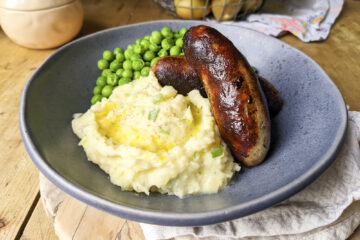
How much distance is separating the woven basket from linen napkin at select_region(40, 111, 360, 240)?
94.1 inches

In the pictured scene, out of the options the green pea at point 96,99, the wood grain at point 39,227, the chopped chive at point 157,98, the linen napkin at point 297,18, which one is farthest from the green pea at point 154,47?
the wood grain at point 39,227

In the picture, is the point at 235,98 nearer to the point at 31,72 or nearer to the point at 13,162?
the point at 13,162

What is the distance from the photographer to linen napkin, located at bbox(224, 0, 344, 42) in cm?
371

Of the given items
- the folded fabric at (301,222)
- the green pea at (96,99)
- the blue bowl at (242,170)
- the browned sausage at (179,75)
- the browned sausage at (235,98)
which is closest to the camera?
the blue bowl at (242,170)

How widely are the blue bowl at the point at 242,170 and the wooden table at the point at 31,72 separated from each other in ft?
1.08

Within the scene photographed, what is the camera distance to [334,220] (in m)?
1.81

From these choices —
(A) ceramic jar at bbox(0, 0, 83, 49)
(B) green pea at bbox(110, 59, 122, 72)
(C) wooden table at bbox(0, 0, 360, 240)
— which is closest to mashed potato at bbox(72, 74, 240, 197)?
(C) wooden table at bbox(0, 0, 360, 240)

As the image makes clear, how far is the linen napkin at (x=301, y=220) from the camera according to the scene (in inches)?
70.5

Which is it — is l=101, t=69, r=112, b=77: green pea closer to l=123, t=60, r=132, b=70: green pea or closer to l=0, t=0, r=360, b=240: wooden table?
l=123, t=60, r=132, b=70: green pea

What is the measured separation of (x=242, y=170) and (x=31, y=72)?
2.35 meters

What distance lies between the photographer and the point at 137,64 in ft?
9.12

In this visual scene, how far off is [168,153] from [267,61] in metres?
1.26

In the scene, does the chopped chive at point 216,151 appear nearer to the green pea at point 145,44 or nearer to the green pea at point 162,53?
the green pea at point 162,53

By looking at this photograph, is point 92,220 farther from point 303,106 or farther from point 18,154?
point 303,106
